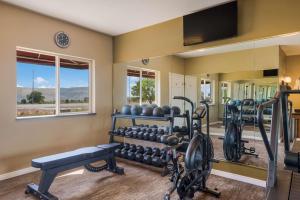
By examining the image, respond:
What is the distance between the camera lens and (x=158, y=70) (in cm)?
427

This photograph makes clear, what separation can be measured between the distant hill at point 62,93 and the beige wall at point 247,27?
1498mm

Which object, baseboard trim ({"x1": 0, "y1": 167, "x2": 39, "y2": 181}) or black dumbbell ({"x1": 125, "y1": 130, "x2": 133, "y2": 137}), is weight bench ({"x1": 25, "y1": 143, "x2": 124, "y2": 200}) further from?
baseboard trim ({"x1": 0, "y1": 167, "x2": 39, "y2": 181})

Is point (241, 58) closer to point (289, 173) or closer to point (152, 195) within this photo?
point (289, 173)

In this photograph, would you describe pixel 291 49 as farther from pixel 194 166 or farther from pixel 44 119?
pixel 44 119

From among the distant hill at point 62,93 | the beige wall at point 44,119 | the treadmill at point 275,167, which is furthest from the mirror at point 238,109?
the distant hill at point 62,93

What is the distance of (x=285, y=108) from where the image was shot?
1894 mm

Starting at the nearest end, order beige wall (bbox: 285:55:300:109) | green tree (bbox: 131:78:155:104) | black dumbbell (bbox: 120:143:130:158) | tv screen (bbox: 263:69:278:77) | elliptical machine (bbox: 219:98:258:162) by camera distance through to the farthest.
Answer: beige wall (bbox: 285:55:300:109), tv screen (bbox: 263:69:278:77), elliptical machine (bbox: 219:98:258:162), black dumbbell (bbox: 120:143:130:158), green tree (bbox: 131:78:155:104)

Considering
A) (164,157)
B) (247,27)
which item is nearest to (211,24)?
(247,27)

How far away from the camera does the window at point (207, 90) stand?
373 cm

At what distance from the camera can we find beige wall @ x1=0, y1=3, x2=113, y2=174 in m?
3.20

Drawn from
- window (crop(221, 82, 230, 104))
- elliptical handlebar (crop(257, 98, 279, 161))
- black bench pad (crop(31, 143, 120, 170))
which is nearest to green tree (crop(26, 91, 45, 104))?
black bench pad (crop(31, 143, 120, 170))

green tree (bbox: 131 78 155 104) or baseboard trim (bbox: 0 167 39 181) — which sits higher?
green tree (bbox: 131 78 155 104)

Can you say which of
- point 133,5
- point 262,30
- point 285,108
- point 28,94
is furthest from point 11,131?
point 262,30

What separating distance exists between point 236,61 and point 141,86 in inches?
79.6
